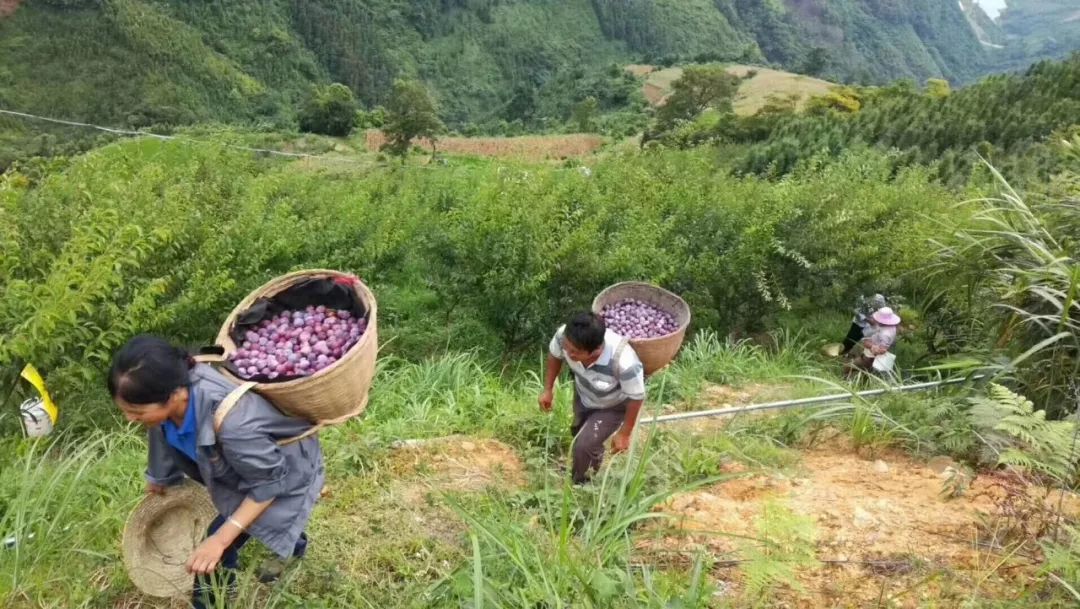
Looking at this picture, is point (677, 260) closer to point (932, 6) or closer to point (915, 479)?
point (915, 479)

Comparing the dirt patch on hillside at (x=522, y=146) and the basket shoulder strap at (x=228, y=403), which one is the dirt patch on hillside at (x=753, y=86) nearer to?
the dirt patch on hillside at (x=522, y=146)

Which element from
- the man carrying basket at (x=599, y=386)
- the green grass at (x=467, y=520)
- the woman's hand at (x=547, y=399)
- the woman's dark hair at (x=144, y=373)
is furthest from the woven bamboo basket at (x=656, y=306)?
the woman's dark hair at (x=144, y=373)

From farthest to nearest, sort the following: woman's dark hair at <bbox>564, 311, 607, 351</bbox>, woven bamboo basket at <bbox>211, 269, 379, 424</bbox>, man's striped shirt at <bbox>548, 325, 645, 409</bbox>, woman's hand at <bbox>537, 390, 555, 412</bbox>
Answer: woman's hand at <bbox>537, 390, 555, 412</bbox>, man's striped shirt at <bbox>548, 325, 645, 409</bbox>, woman's dark hair at <bbox>564, 311, 607, 351</bbox>, woven bamboo basket at <bbox>211, 269, 379, 424</bbox>

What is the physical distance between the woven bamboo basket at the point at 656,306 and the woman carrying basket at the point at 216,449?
2450 mm

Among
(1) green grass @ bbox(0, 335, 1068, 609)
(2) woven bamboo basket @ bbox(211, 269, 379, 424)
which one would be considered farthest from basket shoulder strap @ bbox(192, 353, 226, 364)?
(1) green grass @ bbox(0, 335, 1068, 609)

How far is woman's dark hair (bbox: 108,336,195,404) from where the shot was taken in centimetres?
181

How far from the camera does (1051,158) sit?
11156mm

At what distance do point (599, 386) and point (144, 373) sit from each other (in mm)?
1918

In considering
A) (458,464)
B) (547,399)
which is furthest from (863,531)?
(458,464)

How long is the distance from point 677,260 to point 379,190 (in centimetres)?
400

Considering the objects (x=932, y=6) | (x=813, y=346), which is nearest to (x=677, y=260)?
(x=813, y=346)

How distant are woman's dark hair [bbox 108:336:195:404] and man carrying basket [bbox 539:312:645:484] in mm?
1570

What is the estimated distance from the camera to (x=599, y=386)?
319 cm

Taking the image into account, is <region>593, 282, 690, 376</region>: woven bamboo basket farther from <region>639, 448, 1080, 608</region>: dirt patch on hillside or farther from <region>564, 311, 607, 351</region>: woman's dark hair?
<region>564, 311, 607, 351</region>: woman's dark hair
